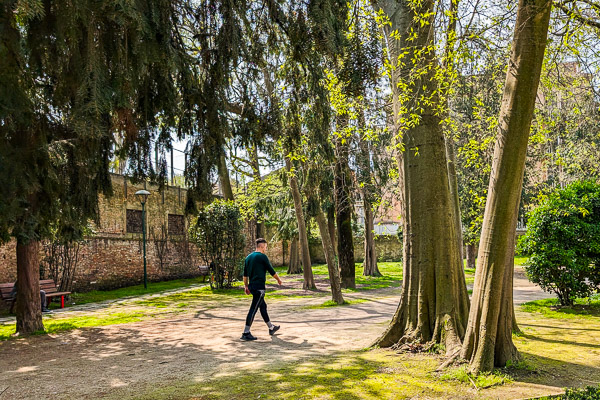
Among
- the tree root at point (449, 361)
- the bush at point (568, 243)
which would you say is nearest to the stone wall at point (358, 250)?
the bush at point (568, 243)

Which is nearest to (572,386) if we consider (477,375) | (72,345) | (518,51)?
(477,375)

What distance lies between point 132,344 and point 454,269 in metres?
5.74

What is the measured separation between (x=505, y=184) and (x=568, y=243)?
5.59 metres

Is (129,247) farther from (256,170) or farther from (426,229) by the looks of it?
(426,229)

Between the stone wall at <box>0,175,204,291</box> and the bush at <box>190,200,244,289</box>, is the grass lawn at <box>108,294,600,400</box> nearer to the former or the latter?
the stone wall at <box>0,175,204,291</box>

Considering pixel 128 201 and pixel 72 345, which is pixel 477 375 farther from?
pixel 128 201

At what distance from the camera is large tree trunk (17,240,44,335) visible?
9141 millimetres

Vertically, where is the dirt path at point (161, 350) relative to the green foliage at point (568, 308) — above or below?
below

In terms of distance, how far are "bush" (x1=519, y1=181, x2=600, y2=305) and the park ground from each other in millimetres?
614

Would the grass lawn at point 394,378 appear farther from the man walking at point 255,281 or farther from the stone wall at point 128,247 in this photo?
the stone wall at point 128,247

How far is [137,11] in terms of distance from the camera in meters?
4.54

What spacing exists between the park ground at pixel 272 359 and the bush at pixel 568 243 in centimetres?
61

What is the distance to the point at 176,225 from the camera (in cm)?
2397

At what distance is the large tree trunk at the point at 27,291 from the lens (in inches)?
360
